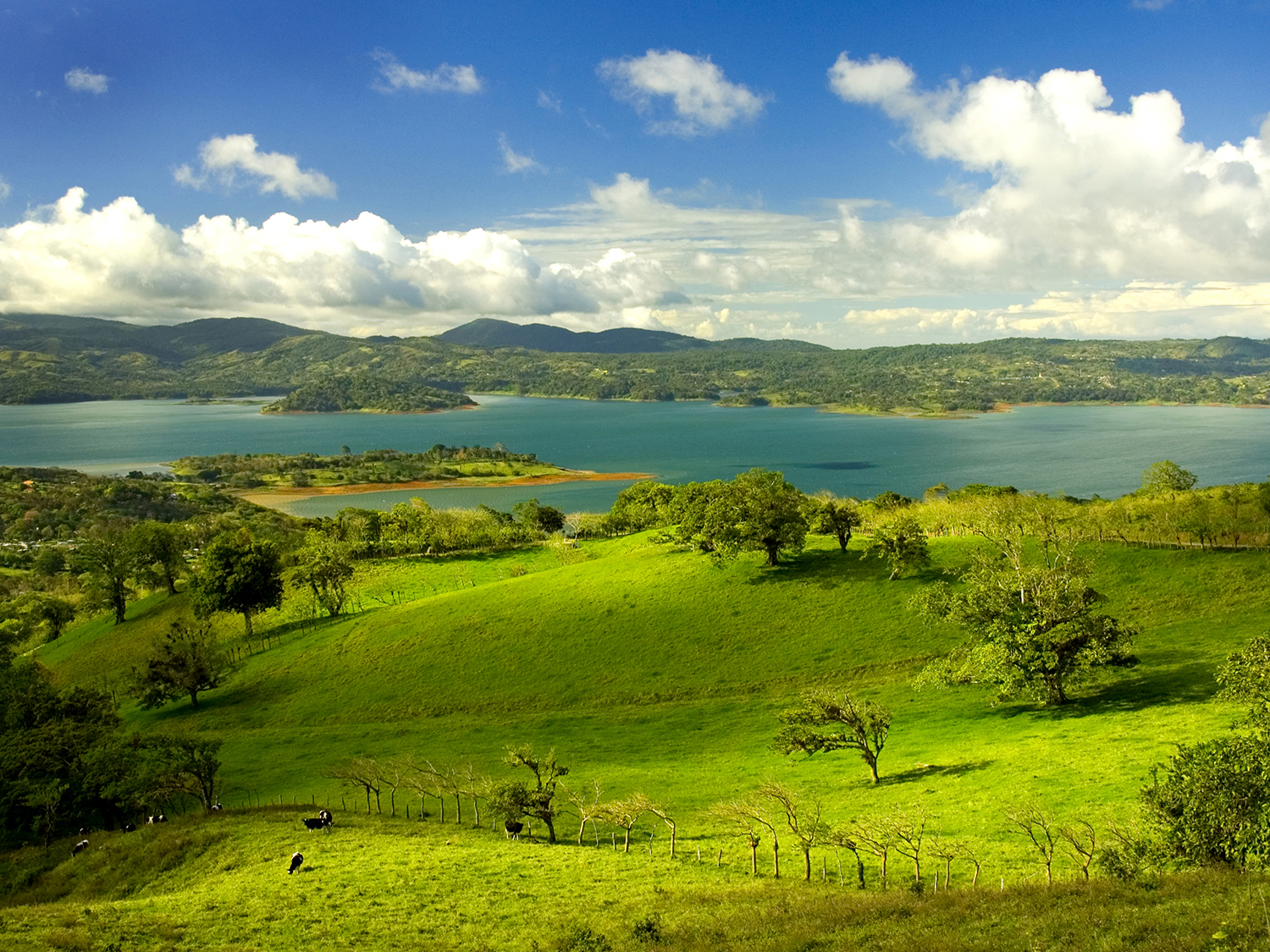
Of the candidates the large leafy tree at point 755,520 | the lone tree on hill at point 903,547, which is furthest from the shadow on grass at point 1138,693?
the large leafy tree at point 755,520

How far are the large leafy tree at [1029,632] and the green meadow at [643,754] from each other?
1.80 metres

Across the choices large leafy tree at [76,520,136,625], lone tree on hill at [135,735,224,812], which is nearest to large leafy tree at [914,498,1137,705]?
lone tree on hill at [135,735,224,812]

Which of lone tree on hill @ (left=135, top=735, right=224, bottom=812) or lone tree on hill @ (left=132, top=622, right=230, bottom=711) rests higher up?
lone tree on hill @ (left=135, top=735, right=224, bottom=812)

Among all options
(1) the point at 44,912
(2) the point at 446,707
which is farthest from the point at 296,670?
(1) the point at 44,912

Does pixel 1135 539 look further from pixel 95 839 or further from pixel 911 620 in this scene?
pixel 95 839

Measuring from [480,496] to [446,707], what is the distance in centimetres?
14975

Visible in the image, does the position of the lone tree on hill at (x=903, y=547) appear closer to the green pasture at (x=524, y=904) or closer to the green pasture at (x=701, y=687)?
the green pasture at (x=701, y=687)

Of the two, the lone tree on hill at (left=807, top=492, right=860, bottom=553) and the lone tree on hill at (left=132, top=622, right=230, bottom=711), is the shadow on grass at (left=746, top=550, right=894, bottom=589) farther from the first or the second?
the lone tree on hill at (left=132, top=622, right=230, bottom=711)

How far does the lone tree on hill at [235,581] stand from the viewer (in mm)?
72500

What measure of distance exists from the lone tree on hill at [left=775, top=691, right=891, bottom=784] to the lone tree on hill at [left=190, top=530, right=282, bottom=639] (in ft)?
195

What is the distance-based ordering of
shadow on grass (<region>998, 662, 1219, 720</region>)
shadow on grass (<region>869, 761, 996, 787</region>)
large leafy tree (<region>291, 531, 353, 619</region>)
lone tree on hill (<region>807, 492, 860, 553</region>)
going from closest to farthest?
shadow on grass (<region>869, 761, 996, 787</region>) → shadow on grass (<region>998, 662, 1219, 720</region>) → lone tree on hill (<region>807, 492, 860, 553</region>) → large leafy tree (<region>291, 531, 353, 619</region>)

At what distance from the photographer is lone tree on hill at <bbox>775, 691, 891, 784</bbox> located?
108 feet

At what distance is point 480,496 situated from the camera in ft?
653

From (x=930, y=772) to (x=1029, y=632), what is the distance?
12.2 metres
